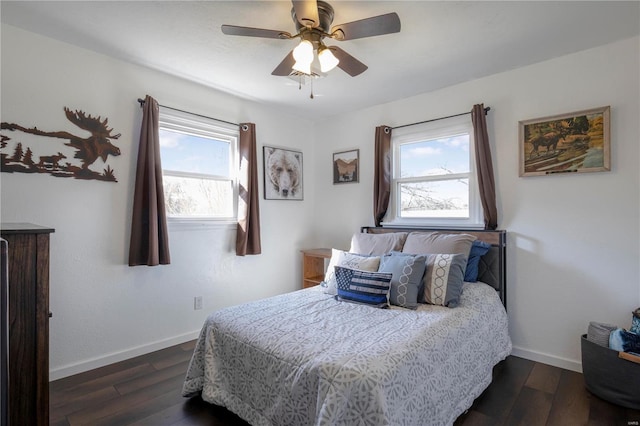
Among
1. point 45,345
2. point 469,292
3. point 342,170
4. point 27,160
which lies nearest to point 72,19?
point 27,160

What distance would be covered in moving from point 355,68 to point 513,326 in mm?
2467

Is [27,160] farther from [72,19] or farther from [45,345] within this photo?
[45,345]

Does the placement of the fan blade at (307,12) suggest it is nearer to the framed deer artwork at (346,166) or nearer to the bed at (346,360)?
the bed at (346,360)

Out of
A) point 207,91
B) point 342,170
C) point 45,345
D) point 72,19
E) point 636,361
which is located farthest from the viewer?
point 342,170

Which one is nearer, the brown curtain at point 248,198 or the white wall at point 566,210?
the white wall at point 566,210

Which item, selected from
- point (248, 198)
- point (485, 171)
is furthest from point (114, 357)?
point (485, 171)

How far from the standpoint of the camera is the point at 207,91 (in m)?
3.19

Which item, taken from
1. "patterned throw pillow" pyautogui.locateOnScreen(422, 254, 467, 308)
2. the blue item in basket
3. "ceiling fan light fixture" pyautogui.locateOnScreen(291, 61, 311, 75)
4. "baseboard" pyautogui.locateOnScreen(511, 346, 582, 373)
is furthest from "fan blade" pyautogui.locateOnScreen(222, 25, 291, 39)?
"baseboard" pyautogui.locateOnScreen(511, 346, 582, 373)

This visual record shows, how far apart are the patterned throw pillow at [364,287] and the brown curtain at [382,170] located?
1261 mm

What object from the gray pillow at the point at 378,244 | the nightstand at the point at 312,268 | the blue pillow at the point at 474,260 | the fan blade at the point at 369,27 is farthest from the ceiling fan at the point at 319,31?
the nightstand at the point at 312,268

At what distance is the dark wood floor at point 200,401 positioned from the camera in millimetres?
1874

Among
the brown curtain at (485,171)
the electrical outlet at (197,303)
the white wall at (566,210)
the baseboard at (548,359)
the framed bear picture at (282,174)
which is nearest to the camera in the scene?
the white wall at (566,210)

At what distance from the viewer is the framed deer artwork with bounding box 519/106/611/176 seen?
237 cm

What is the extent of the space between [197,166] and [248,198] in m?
0.59
